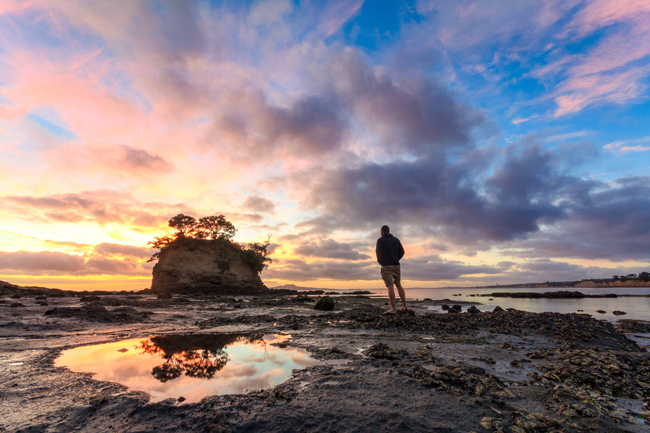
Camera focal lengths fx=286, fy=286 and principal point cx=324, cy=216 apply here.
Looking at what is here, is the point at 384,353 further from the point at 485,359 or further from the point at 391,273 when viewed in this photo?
the point at 391,273

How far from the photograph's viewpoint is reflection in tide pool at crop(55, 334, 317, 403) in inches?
144

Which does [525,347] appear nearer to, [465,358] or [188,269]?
[465,358]

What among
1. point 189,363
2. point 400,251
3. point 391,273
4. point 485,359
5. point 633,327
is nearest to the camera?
point 189,363

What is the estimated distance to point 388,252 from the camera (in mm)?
10383

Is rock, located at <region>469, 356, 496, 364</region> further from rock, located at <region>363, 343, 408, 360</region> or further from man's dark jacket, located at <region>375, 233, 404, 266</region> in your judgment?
man's dark jacket, located at <region>375, 233, 404, 266</region>

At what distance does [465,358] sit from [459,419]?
2.68 metres

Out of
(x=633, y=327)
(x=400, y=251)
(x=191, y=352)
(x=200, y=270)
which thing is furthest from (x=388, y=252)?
(x=200, y=270)

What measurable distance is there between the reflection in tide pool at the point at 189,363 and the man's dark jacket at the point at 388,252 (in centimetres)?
488

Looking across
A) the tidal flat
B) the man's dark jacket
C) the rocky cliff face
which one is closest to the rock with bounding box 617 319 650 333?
the tidal flat

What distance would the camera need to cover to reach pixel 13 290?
88.4 ft

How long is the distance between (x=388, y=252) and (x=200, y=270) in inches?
1476

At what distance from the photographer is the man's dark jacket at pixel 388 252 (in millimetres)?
10383

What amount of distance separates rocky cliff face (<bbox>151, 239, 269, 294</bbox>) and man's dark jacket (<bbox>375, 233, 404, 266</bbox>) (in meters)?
34.4

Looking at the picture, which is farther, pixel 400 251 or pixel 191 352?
pixel 400 251
